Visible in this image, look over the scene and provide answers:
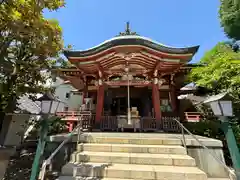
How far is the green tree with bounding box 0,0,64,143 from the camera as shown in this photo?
13.1ft

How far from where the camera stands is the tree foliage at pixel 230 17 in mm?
11883

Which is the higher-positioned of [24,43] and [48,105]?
[24,43]

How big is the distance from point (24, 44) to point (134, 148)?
5650mm

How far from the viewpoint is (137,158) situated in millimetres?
3658

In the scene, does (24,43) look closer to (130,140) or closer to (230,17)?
(130,140)

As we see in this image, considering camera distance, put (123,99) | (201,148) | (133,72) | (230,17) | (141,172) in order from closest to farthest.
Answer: (141,172), (201,148), (133,72), (123,99), (230,17)

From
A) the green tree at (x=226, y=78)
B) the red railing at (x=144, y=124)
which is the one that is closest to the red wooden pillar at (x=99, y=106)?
the red railing at (x=144, y=124)

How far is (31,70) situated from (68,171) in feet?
13.3

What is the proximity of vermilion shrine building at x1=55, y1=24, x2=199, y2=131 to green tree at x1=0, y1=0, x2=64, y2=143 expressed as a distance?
1.06m

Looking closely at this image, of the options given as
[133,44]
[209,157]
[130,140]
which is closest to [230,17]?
[133,44]

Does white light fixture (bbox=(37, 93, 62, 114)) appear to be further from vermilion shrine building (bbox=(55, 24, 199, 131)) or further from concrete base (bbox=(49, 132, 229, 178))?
vermilion shrine building (bbox=(55, 24, 199, 131))

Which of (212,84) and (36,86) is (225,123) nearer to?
(212,84)

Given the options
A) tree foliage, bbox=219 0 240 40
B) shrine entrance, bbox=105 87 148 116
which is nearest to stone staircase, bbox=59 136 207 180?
shrine entrance, bbox=105 87 148 116

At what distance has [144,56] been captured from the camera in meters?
6.70
